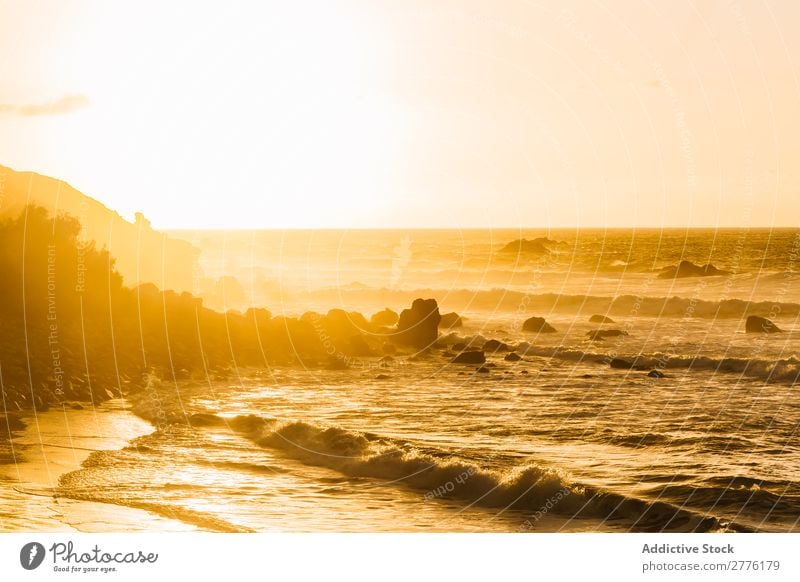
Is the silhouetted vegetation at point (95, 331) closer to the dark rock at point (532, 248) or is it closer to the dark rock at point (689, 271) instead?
the dark rock at point (689, 271)

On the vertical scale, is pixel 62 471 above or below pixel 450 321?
below

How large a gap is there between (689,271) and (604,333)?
29343 mm

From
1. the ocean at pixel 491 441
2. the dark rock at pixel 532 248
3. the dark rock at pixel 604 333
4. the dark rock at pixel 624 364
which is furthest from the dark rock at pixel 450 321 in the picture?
the dark rock at pixel 532 248

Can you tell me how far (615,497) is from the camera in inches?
586

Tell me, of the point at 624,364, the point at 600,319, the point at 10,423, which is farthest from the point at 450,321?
the point at 10,423

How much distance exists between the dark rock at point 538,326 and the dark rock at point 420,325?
611cm

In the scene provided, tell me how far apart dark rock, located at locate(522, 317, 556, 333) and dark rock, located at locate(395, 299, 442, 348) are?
611 cm

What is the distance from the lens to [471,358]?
99.9 feet

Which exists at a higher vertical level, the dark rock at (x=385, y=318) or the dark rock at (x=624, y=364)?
the dark rock at (x=385, y=318)

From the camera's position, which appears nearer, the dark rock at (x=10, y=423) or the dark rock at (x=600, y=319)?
the dark rock at (x=10, y=423)

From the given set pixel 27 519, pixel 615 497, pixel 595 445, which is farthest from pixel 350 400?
pixel 27 519

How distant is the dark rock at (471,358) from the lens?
30.0 metres
